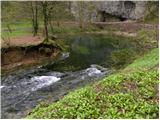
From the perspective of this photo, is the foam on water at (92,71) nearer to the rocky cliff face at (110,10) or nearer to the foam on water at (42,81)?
the foam on water at (42,81)

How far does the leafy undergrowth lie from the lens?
15.8 meters

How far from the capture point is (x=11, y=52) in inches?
1364

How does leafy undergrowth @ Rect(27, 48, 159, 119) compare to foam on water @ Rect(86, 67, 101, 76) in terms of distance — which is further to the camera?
foam on water @ Rect(86, 67, 101, 76)

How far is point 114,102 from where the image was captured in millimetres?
17156

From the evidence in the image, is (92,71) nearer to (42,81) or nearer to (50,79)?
(50,79)

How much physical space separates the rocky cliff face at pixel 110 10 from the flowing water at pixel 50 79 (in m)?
32.1

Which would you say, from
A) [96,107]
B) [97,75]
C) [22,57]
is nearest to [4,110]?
[96,107]

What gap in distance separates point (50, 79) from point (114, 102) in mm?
11871

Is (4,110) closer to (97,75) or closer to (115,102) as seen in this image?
(115,102)

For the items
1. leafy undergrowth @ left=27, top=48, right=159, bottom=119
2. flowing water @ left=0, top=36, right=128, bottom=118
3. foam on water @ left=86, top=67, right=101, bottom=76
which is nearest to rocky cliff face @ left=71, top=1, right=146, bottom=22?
flowing water @ left=0, top=36, right=128, bottom=118

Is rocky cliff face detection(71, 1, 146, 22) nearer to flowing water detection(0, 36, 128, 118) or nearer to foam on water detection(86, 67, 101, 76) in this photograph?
flowing water detection(0, 36, 128, 118)

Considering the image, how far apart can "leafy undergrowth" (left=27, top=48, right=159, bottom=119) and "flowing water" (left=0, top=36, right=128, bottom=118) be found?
1941mm

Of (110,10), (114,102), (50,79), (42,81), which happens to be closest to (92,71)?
(50,79)

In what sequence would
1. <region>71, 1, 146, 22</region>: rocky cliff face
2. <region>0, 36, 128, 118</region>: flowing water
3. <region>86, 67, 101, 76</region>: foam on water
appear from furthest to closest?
<region>71, 1, 146, 22</region>: rocky cliff face
<region>86, 67, 101, 76</region>: foam on water
<region>0, 36, 128, 118</region>: flowing water
